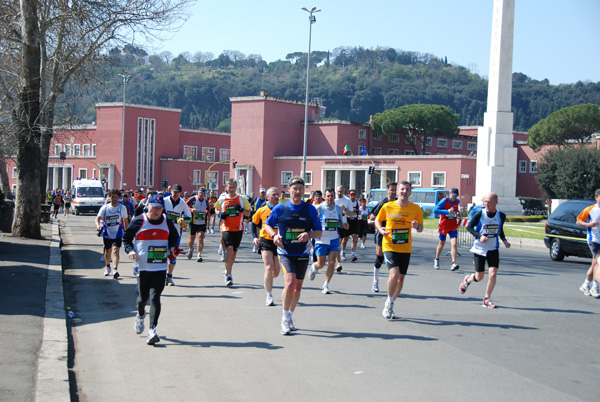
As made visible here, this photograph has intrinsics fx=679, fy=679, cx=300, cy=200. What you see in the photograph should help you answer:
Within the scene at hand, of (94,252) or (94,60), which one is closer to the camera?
(94,252)

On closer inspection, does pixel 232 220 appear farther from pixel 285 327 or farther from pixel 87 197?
pixel 87 197

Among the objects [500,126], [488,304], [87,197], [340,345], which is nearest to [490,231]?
[488,304]

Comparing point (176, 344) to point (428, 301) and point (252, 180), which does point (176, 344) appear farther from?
point (252, 180)

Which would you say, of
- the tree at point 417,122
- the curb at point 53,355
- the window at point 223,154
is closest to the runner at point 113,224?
the curb at point 53,355

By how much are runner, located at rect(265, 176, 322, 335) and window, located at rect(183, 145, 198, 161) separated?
84227mm

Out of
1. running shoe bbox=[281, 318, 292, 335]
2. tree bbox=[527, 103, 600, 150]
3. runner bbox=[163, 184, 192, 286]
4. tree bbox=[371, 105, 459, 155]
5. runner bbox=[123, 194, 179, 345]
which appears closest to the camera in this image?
runner bbox=[123, 194, 179, 345]

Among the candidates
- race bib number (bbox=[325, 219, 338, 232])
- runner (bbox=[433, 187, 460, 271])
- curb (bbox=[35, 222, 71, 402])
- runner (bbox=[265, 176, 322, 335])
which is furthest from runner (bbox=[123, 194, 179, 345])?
runner (bbox=[433, 187, 460, 271])

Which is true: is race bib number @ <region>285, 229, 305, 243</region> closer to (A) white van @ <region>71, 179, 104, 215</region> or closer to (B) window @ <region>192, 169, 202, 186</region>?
(A) white van @ <region>71, 179, 104, 215</region>

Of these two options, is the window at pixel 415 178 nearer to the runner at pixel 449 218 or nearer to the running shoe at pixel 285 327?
the runner at pixel 449 218

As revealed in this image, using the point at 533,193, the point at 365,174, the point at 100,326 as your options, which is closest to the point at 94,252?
the point at 100,326

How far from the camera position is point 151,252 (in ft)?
25.6

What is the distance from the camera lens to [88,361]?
7039mm

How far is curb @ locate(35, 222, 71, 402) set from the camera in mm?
5641

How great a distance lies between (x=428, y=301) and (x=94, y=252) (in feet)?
37.9
